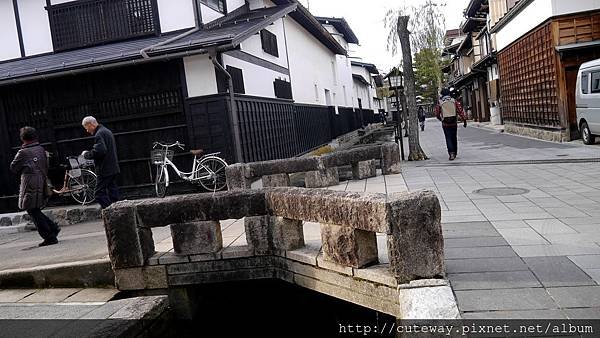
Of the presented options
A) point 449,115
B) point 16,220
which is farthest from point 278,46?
point 16,220

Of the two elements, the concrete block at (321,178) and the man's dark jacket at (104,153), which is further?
the concrete block at (321,178)

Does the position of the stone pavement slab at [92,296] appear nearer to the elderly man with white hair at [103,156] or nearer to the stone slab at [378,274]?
the elderly man with white hair at [103,156]

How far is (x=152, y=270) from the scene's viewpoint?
5797mm

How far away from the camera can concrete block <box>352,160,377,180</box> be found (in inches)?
396

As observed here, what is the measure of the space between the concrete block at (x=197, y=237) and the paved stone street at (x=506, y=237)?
24 cm

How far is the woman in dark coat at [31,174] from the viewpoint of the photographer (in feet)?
26.1

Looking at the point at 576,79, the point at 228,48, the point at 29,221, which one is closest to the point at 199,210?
the point at 228,48

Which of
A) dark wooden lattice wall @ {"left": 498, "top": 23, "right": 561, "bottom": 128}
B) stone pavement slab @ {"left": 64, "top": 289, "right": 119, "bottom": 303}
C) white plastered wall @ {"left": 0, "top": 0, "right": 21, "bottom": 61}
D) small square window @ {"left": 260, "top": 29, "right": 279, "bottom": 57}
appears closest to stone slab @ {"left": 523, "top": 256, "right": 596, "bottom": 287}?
stone pavement slab @ {"left": 64, "top": 289, "right": 119, "bottom": 303}

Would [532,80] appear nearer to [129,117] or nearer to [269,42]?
[269,42]

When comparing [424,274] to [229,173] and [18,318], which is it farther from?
[229,173]

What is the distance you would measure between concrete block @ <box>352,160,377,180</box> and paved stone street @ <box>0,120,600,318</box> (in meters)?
0.23

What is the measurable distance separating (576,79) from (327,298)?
1290 cm

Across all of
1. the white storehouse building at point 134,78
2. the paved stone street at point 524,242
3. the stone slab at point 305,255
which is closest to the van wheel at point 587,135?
the paved stone street at point 524,242

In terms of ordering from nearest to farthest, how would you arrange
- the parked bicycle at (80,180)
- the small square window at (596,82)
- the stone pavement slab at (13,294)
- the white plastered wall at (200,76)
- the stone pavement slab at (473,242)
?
the stone pavement slab at (473,242) < the stone pavement slab at (13,294) < the white plastered wall at (200,76) < the parked bicycle at (80,180) < the small square window at (596,82)
